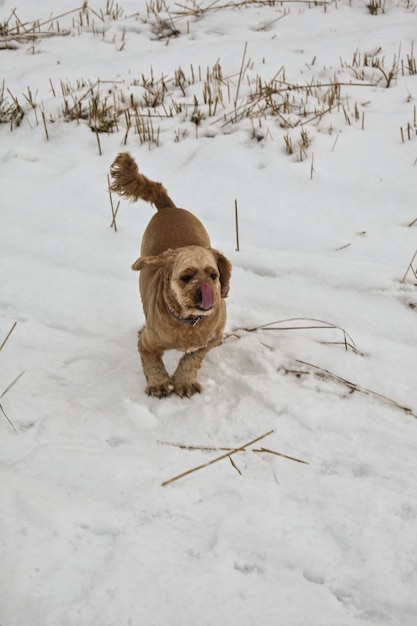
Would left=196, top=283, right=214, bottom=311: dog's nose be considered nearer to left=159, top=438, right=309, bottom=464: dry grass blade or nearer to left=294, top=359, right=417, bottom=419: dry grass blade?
left=159, top=438, right=309, bottom=464: dry grass blade

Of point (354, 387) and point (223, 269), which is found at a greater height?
point (223, 269)

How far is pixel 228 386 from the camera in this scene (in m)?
2.60

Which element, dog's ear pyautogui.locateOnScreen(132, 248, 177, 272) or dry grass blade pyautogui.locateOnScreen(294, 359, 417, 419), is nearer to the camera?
dog's ear pyautogui.locateOnScreen(132, 248, 177, 272)

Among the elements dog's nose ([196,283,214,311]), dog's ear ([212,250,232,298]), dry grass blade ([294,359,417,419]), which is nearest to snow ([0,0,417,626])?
dry grass blade ([294,359,417,419])

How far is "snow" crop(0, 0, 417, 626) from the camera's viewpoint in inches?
67.6

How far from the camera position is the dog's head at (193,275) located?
2070mm

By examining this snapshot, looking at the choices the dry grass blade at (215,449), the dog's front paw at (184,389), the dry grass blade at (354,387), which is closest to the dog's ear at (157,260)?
the dog's front paw at (184,389)

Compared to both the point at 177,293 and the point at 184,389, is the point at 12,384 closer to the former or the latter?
the point at 184,389

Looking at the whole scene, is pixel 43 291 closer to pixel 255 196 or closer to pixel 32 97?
pixel 255 196

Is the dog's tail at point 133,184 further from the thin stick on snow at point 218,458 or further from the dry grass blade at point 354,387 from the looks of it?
the thin stick on snow at point 218,458

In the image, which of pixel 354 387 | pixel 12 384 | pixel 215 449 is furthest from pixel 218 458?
pixel 12 384

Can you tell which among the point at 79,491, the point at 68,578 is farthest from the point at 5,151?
the point at 68,578

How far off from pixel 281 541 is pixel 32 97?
503cm

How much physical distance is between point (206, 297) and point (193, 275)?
0.46 feet
